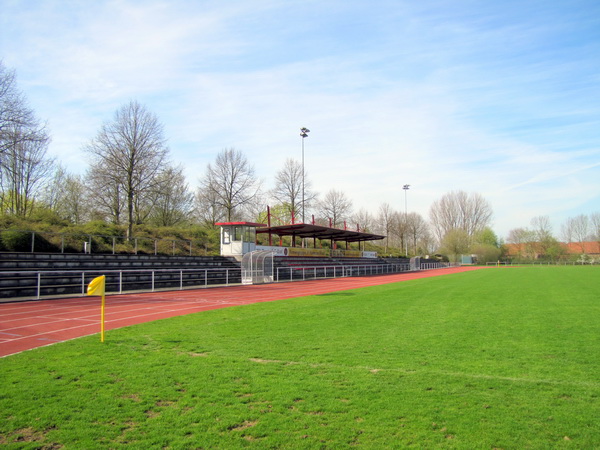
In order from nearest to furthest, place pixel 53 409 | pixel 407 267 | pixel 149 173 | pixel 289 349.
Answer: pixel 53 409 → pixel 289 349 → pixel 149 173 → pixel 407 267

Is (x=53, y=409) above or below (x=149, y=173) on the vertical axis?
below

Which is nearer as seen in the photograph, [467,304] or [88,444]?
[88,444]

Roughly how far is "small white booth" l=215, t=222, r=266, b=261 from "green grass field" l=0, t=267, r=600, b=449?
2439 centimetres

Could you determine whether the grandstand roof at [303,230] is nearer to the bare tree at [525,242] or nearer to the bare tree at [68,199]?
the bare tree at [68,199]

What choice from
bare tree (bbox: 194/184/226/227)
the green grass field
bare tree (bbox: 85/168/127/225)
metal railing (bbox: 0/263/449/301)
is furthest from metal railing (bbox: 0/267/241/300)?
bare tree (bbox: 194/184/226/227)

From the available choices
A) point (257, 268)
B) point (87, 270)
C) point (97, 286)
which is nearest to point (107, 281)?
point (87, 270)

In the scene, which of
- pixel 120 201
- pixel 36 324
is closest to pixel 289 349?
pixel 36 324

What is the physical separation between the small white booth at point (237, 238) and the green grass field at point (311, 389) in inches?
960

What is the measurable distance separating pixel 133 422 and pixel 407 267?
192 feet

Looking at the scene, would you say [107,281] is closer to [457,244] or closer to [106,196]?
[106,196]

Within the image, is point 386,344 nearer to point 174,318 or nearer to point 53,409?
point 53,409

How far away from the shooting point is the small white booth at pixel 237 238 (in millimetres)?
33812

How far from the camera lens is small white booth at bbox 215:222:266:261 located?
3381 centimetres

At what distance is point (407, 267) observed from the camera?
5978 centimetres
